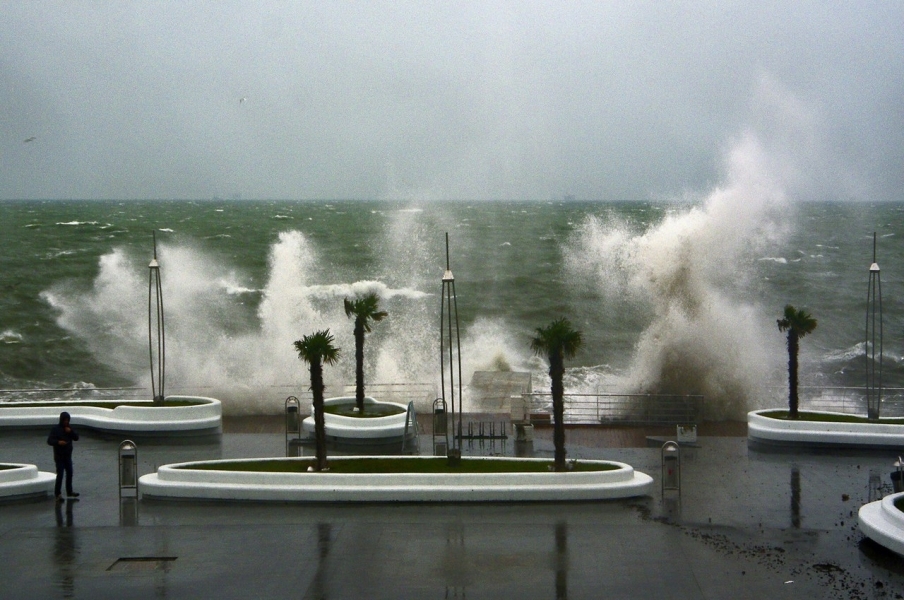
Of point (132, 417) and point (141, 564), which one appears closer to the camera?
point (141, 564)

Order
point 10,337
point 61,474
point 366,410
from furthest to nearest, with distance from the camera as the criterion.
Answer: point 10,337, point 366,410, point 61,474

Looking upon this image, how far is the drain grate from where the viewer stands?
1255 centimetres

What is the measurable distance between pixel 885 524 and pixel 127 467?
11.6m

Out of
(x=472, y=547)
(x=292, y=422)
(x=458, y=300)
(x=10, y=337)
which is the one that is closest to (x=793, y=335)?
(x=292, y=422)

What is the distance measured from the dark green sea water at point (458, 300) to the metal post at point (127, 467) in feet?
34.9

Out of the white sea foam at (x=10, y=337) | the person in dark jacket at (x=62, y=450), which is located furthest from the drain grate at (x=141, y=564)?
the white sea foam at (x=10, y=337)

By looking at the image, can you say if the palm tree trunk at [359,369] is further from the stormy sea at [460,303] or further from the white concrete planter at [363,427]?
the stormy sea at [460,303]

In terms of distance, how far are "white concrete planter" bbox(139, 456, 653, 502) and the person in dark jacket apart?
136 centimetres

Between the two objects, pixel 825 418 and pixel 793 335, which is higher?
pixel 793 335

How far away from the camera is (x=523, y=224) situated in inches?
4195

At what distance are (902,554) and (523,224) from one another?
9440 centimetres

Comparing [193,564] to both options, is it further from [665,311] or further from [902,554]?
[665,311]

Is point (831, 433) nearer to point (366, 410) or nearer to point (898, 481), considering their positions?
point (898, 481)

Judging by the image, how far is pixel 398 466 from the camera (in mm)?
17094
